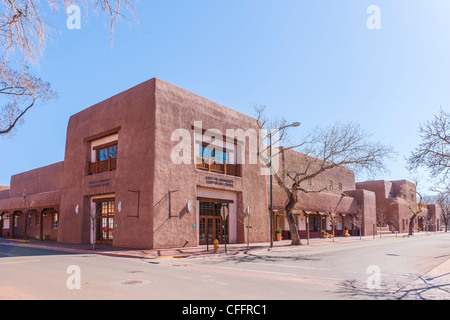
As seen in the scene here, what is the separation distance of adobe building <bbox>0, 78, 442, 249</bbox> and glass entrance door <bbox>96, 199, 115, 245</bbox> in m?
0.07

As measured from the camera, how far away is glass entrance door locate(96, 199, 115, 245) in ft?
82.0

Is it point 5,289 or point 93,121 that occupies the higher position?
point 93,121

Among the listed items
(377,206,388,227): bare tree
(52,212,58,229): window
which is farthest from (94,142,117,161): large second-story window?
(377,206,388,227): bare tree

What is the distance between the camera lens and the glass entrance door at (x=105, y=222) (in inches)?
984

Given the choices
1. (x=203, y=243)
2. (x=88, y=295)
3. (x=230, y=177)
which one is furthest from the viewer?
(x=230, y=177)

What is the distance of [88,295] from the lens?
7668 mm

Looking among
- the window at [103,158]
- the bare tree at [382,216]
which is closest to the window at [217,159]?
the window at [103,158]

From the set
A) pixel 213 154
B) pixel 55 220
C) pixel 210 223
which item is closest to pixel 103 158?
pixel 213 154

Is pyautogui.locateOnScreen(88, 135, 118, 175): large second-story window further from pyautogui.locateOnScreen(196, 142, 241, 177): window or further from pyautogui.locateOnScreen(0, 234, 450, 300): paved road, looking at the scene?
pyautogui.locateOnScreen(0, 234, 450, 300): paved road

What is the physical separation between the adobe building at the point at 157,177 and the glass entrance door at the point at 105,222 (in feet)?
0.23

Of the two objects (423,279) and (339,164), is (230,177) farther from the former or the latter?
(423,279)

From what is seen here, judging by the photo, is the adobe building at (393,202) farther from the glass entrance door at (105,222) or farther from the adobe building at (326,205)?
the glass entrance door at (105,222)
